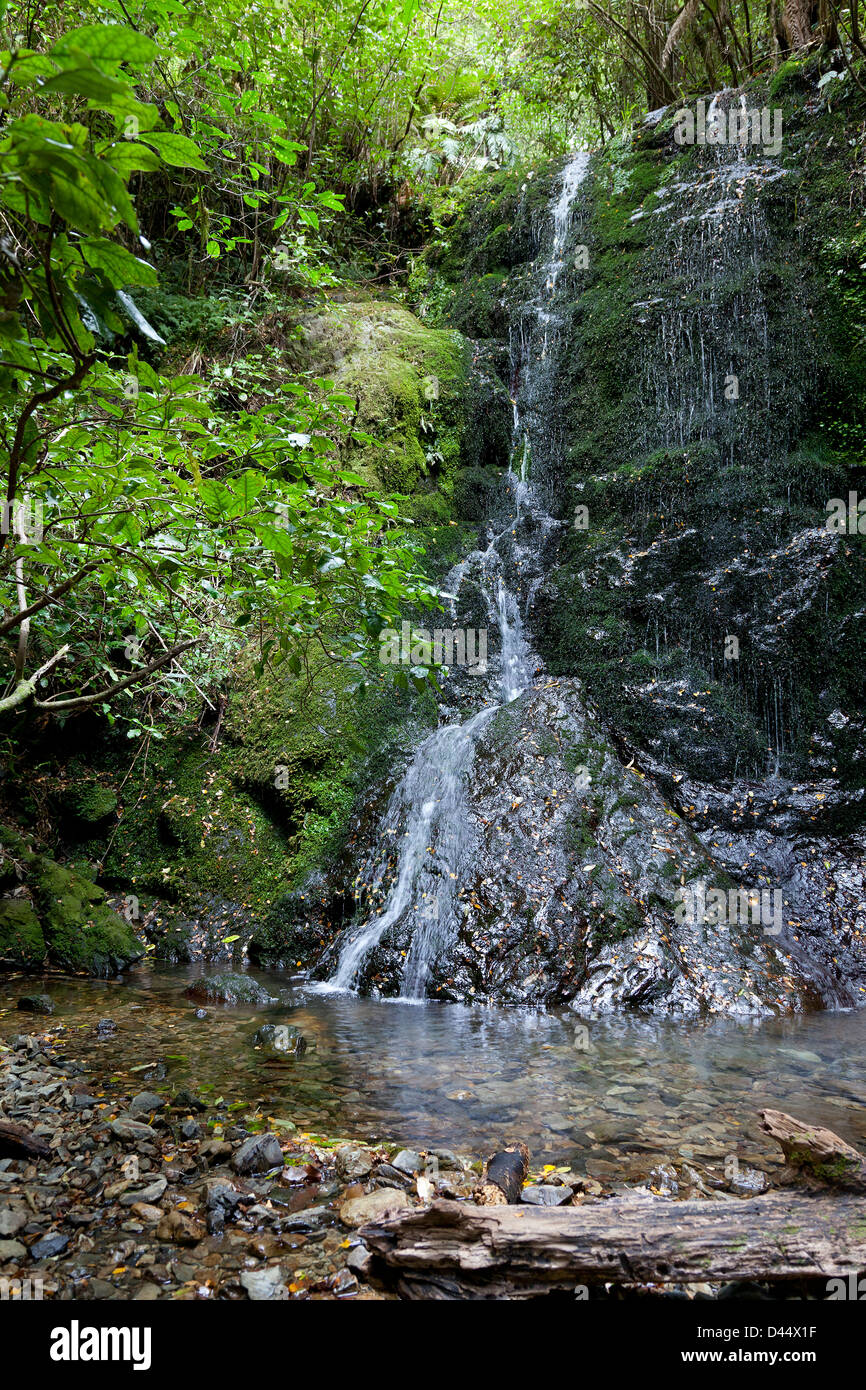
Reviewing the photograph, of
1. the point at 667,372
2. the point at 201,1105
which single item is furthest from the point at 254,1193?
the point at 667,372

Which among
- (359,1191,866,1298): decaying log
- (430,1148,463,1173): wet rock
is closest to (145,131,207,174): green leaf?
(359,1191,866,1298): decaying log

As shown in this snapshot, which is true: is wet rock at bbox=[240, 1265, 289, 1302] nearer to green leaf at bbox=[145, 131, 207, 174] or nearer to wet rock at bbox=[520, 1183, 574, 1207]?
wet rock at bbox=[520, 1183, 574, 1207]

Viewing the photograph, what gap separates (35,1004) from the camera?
15.4 feet

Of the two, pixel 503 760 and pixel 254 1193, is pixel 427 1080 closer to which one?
pixel 254 1193

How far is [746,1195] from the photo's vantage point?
253cm

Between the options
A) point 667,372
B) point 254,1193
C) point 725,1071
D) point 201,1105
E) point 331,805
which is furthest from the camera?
point 667,372

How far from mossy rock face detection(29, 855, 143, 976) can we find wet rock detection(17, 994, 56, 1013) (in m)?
1.14

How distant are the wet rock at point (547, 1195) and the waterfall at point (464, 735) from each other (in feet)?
8.67

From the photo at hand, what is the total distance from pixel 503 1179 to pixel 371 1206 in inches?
19.5

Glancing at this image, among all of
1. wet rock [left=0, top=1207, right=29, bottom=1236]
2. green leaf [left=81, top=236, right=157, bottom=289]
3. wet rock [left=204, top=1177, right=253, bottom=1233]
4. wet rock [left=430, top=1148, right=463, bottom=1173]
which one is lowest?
wet rock [left=430, top=1148, right=463, bottom=1173]

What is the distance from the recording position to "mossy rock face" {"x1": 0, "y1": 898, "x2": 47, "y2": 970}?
5754 millimetres

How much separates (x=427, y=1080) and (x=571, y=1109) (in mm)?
782

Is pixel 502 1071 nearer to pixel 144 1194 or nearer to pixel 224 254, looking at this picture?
pixel 144 1194

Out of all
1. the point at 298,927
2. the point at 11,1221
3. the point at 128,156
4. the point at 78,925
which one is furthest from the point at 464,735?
the point at 128,156
